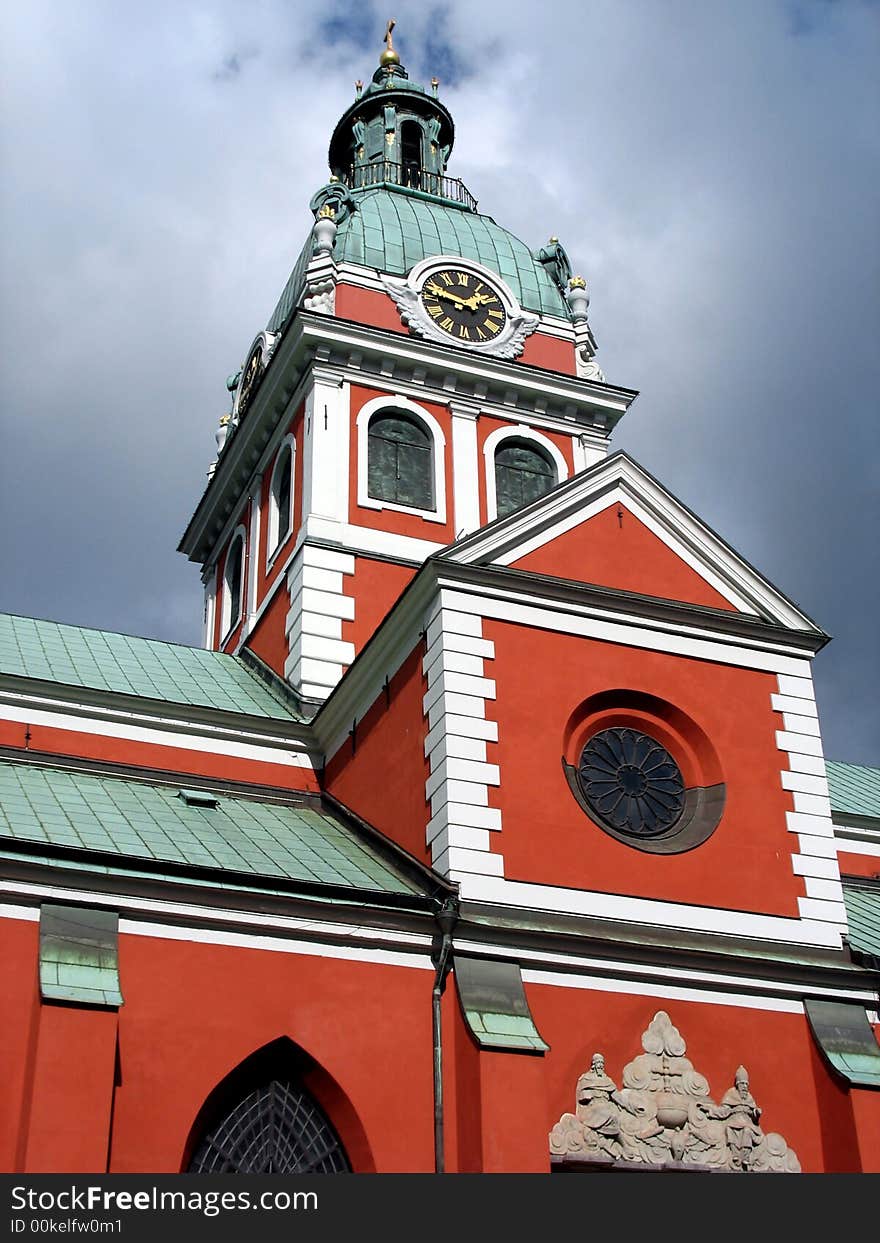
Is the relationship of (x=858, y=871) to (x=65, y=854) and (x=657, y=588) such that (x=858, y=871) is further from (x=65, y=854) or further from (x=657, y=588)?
(x=65, y=854)

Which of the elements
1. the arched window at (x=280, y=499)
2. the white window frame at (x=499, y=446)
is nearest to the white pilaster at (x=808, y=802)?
the white window frame at (x=499, y=446)

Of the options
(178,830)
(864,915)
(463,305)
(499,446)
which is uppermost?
(463,305)

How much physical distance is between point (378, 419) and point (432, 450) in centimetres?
109

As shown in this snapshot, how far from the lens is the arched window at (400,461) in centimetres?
2709

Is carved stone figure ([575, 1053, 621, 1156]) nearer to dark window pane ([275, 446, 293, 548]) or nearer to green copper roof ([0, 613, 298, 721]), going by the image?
green copper roof ([0, 613, 298, 721])

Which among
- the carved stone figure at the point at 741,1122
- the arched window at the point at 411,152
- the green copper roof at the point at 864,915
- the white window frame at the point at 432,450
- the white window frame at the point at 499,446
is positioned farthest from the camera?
the arched window at the point at 411,152

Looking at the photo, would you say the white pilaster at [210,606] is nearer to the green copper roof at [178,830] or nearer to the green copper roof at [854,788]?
the green copper roof at [178,830]

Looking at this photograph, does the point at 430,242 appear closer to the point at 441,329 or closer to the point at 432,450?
the point at 441,329

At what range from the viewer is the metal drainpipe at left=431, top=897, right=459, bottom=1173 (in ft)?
51.5

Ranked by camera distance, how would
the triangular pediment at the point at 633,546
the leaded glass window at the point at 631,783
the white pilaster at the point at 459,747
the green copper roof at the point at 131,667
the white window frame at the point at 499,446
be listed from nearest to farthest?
the white pilaster at the point at 459,747 < the leaded glass window at the point at 631,783 < the triangular pediment at the point at 633,546 < the green copper roof at the point at 131,667 < the white window frame at the point at 499,446

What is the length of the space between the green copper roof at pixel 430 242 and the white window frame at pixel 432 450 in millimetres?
3355

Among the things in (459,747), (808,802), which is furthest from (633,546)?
(459,747)

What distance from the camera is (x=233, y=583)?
3062 cm

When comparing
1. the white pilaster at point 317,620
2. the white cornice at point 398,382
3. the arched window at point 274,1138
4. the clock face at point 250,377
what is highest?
the clock face at point 250,377
